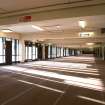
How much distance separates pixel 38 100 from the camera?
554 cm

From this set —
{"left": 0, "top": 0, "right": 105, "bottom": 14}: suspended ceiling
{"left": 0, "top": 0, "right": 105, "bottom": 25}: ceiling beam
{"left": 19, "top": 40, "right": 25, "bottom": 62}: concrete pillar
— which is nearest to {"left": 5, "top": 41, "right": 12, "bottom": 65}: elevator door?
{"left": 19, "top": 40, "right": 25, "bottom": 62}: concrete pillar

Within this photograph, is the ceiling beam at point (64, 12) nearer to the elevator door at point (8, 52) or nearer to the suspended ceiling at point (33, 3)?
the suspended ceiling at point (33, 3)

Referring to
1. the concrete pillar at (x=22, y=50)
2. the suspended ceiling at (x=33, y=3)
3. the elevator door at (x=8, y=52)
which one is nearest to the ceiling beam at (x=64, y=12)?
the suspended ceiling at (x=33, y=3)

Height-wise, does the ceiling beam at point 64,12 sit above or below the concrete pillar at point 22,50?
above

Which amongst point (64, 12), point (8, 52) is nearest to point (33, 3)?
point (64, 12)

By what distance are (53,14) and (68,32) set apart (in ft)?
28.2

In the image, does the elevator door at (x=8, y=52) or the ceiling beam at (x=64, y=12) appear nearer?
the ceiling beam at (x=64, y=12)

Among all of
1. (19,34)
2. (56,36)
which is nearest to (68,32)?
(56,36)

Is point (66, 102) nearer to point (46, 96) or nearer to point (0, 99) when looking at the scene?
point (46, 96)

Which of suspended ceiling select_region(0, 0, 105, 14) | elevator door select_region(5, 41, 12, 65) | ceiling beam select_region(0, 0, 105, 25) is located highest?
suspended ceiling select_region(0, 0, 105, 14)

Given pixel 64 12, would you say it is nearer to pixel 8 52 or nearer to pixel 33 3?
pixel 33 3

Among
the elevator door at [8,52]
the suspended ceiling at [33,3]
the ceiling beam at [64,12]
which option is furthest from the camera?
the elevator door at [8,52]

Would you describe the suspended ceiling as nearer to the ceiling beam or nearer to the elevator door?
the ceiling beam

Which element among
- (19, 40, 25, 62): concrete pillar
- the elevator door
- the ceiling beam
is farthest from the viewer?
(19, 40, 25, 62): concrete pillar
